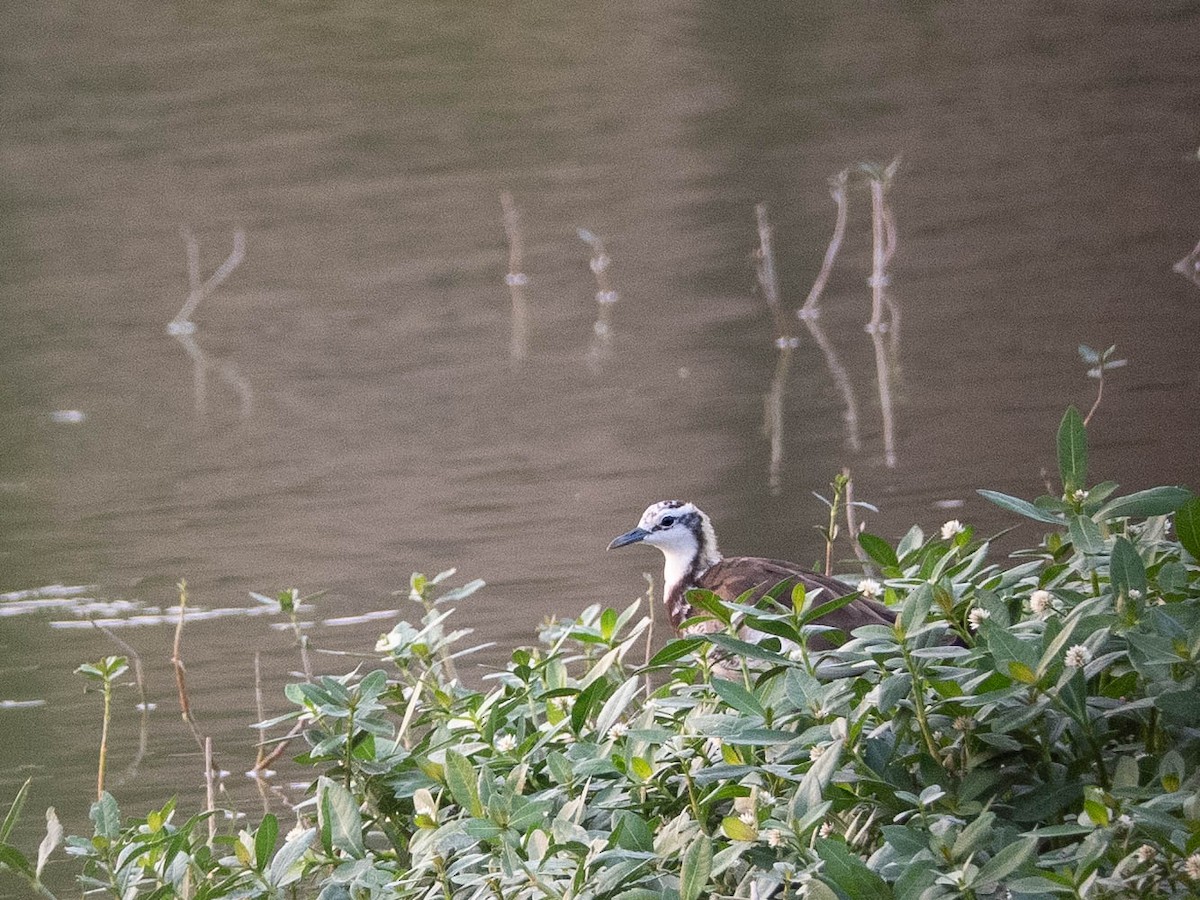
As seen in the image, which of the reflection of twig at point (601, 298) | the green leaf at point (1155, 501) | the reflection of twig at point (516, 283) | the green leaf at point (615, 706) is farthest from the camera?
the reflection of twig at point (516, 283)

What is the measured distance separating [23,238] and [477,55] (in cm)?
574

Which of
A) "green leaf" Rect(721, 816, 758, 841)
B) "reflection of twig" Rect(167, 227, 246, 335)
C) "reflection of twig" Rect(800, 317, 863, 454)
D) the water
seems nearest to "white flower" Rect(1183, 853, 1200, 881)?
"green leaf" Rect(721, 816, 758, 841)

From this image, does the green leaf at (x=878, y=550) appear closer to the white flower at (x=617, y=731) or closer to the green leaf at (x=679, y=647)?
the green leaf at (x=679, y=647)

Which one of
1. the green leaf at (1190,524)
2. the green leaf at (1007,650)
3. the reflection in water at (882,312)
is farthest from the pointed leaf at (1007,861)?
the reflection in water at (882,312)

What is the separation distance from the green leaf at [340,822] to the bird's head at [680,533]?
2.05 metres

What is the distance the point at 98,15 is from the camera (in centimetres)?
2044

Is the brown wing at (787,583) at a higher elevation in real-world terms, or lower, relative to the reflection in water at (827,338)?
higher

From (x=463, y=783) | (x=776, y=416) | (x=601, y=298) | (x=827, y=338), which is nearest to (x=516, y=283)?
(x=601, y=298)

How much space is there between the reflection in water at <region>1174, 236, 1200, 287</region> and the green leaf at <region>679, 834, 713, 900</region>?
7.51 meters

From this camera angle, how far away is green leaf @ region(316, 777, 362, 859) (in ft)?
10.1

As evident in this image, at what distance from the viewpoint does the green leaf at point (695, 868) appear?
253 cm

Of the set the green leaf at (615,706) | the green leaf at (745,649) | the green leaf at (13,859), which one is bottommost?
the green leaf at (13,859)

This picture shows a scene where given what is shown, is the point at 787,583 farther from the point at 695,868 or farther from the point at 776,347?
the point at 776,347

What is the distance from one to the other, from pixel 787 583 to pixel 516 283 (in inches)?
289
